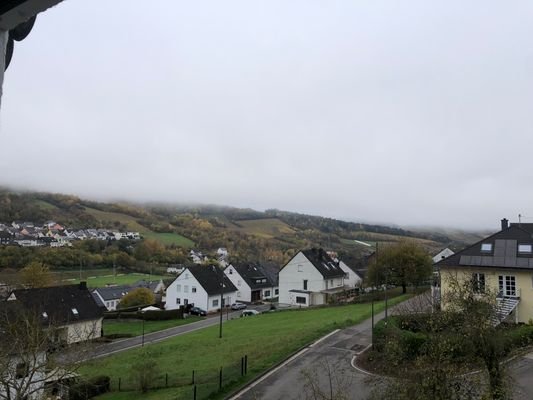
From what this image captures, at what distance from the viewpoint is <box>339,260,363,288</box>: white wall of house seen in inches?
2667

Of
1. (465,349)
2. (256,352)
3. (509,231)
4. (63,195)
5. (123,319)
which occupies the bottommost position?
(123,319)

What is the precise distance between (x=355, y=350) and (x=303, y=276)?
1318 inches

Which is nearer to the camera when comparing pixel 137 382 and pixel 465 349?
pixel 465 349

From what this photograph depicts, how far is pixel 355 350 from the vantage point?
23.7m

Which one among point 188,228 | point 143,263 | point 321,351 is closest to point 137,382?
point 321,351

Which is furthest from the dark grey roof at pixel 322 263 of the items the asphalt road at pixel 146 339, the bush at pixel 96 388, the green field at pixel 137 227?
the green field at pixel 137 227

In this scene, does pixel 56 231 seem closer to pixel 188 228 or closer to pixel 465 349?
pixel 188 228

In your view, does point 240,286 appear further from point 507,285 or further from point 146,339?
point 507,285

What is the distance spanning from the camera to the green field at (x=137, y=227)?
418ft

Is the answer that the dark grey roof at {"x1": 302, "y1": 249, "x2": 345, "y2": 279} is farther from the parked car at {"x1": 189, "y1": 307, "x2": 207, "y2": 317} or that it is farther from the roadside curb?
the roadside curb

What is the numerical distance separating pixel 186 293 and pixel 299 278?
15505 millimetres

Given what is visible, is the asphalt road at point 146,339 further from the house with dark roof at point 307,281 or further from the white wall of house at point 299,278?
the white wall of house at point 299,278

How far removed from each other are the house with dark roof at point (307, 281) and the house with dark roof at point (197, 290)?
894 cm

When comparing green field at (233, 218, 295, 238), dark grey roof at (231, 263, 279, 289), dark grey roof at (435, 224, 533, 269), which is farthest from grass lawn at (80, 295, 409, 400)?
green field at (233, 218, 295, 238)
